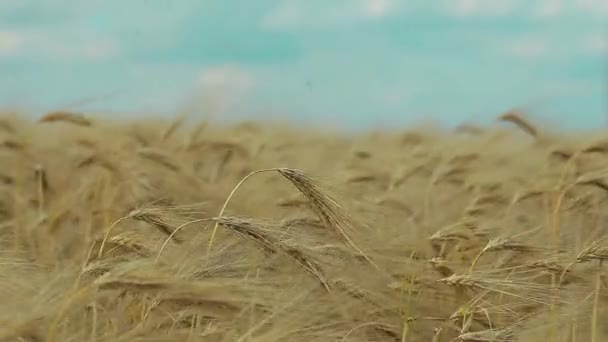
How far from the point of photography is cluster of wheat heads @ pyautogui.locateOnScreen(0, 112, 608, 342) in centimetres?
168

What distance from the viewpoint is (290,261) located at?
1.97 metres

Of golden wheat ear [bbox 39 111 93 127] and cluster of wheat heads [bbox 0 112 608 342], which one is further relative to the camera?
golden wheat ear [bbox 39 111 93 127]

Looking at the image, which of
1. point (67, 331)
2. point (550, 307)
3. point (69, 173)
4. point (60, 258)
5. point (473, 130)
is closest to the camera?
point (67, 331)

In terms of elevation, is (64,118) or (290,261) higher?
(64,118)

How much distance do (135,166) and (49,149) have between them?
→ 2282mm

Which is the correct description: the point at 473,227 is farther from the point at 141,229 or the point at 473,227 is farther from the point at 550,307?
the point at 141,229

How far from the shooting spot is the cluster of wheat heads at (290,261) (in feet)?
5.50

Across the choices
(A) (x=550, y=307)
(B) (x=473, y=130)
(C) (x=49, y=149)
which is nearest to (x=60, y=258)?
(A) (x=550, y=307)

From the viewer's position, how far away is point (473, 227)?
2771mm

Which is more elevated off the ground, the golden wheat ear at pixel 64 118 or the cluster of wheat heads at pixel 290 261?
the golden wheat ear at pixel 64 118

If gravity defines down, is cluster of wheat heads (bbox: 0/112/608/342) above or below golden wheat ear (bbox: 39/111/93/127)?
below

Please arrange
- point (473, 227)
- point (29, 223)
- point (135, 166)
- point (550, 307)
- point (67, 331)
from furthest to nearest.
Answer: point (135, 166) < point (29, 223) < point (473, 227) < point (550, 307) < point (67, 331)

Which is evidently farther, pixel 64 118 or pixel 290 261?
pixel 64 118

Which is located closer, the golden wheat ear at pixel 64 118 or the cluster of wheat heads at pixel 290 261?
the cluster of wheat heads at pixel 290 261
